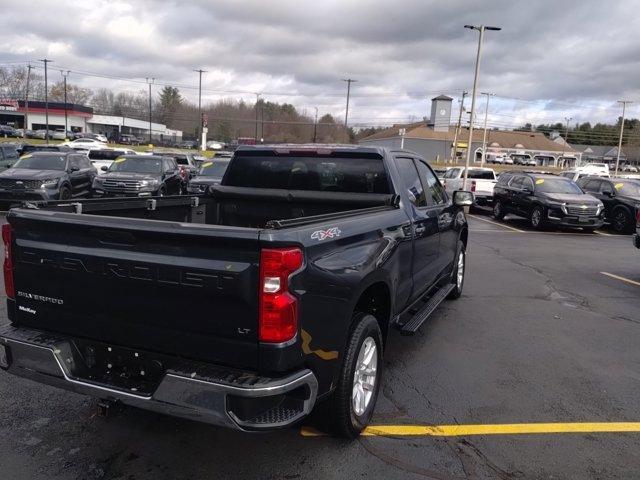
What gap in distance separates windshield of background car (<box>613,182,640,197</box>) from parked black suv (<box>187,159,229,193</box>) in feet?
41.8

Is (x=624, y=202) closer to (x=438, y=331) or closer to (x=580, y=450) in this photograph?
(x=438, y=331)

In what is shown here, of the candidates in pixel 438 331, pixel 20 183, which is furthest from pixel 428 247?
pixel 20 183

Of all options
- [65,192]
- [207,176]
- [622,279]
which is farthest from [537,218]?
[65,192]

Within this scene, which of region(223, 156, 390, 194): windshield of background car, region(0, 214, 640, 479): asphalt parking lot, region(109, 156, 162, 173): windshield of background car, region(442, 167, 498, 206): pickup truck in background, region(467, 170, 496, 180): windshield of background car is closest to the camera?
region(0, 214, 640, 479): asphalt parking lot

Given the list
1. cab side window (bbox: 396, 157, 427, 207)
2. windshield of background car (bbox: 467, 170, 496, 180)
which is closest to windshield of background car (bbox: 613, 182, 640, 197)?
windshield of background car (bbox: 467, 170, 496, 180)

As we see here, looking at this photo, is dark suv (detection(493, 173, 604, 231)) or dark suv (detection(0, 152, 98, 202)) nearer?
dark suv (detection(0, 152, 98, 202))

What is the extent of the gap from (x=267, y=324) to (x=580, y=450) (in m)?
2.34

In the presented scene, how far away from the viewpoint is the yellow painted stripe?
3.67 metres

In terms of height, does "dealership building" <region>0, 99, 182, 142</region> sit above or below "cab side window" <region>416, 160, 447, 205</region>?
above

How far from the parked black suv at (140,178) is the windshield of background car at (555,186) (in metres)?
11.8

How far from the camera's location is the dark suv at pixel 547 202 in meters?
15.7

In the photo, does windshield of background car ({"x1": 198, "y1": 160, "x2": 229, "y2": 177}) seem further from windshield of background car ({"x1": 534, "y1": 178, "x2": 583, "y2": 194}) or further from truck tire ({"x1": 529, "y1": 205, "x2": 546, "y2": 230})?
windshield of background car ({"x1": 534, "y1": 178, "x2": 583, "y2": 194})

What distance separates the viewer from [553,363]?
5117mm

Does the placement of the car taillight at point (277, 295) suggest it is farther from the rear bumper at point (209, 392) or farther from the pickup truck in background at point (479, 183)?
the pickup truck in background at point (479, 183)
